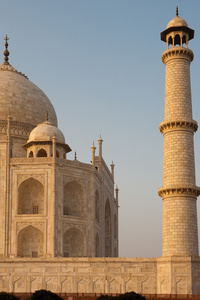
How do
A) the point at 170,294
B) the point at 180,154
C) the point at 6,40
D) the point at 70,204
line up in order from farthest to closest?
the point at 6,40, the point at 70,204, the point at 180,154, the point at 170,294

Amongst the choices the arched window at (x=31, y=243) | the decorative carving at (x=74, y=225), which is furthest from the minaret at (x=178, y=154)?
the arched window at (x=31, y=243)

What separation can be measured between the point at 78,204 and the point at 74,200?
1.22ft

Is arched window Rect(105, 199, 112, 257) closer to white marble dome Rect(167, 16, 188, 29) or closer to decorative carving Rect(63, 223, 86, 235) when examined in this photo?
decorative carving Rect(63, 223, 86, 235)

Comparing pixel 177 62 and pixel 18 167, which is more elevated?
pixel 177 62

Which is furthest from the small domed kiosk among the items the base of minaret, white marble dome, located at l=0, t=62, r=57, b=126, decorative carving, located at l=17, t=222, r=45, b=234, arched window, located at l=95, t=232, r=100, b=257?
the base of minaret

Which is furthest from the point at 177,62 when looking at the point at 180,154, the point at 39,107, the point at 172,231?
the point at 39,107

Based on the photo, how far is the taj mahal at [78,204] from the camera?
1077 inches

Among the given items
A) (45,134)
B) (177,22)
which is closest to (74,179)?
(45,134)

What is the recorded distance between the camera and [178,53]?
28953 millimetres

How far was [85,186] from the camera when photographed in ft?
121

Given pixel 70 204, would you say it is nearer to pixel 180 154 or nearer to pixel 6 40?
pixel 180 154

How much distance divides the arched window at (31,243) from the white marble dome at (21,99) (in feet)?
33.3

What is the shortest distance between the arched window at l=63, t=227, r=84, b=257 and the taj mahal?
0.06 m

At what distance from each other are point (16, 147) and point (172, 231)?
17692mm
